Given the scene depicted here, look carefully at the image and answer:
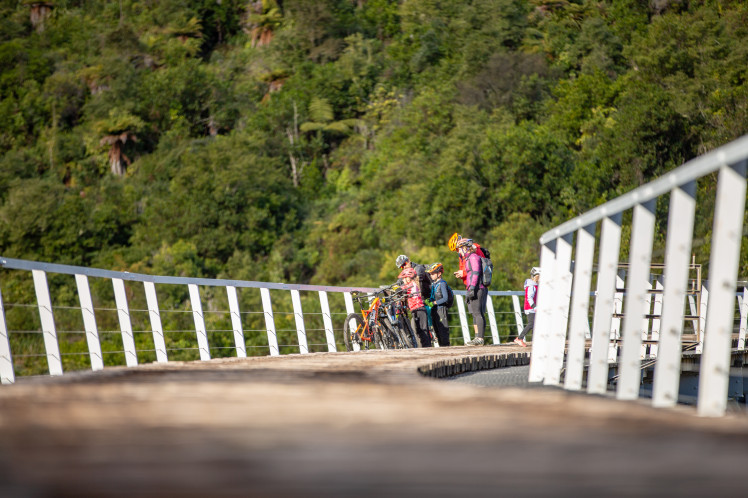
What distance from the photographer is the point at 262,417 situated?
2.92 meters

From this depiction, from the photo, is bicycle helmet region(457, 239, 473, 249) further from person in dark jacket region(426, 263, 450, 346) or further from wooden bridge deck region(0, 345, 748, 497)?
wooden bridge deck region(0, 345, 748, 497)

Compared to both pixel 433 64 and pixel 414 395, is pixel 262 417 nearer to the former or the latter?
pixel 414 395

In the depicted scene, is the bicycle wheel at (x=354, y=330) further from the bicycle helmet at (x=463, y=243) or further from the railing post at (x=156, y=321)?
the railing post at (x=156, y=321)

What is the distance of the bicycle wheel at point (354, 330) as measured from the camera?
1341 centimetres

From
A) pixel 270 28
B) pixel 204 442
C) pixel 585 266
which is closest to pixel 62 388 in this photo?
pixel 204 442

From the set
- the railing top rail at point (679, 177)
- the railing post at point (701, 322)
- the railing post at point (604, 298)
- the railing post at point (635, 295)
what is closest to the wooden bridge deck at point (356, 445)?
the railing top rail at point (679, 177)

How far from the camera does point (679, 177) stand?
13.1 ft

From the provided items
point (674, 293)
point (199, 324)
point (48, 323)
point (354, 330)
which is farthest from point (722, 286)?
point (354, 330)

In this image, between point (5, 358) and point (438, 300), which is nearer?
point (5, 358)

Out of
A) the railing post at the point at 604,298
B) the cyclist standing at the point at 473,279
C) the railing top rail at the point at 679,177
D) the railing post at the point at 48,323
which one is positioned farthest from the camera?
the cyclist standing at the point at 473,279

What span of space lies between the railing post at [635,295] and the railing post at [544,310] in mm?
1745

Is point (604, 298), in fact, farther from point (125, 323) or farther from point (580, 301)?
point (125, 323)

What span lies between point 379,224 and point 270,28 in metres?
37.4

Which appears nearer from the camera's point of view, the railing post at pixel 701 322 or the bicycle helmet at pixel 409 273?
the bicycle helmet at pixel 409 273
